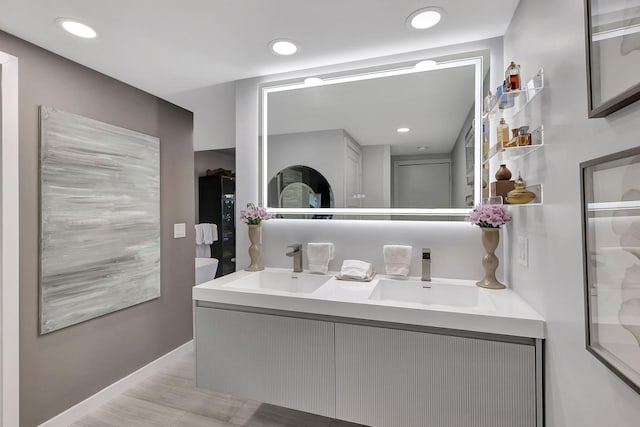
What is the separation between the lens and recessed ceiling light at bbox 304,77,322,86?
204 cm

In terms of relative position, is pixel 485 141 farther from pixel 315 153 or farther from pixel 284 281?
pixel 284 281

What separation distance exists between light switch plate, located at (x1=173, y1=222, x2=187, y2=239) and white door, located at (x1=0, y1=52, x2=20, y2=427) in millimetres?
1138

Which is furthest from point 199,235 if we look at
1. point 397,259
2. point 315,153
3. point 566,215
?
point 566,215

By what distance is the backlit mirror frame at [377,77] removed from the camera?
68.9 inches

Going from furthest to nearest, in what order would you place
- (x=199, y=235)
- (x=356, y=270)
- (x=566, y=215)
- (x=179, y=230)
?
(x=199, y=235) → (x=179, y=230) → (x=356, y=270) → (x=566, y=215)

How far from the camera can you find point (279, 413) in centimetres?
196

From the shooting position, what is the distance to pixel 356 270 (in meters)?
1.79

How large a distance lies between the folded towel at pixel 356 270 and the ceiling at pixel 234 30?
4.26ft

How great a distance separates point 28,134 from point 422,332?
7.78 feet

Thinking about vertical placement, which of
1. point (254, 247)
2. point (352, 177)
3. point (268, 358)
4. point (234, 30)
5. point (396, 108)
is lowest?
point (268, 358)

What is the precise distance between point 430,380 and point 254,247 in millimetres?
1331

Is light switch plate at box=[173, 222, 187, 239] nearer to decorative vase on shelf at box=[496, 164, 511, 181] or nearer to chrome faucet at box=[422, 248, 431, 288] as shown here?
chrome faucet at box=[422, 248, 431, 288]

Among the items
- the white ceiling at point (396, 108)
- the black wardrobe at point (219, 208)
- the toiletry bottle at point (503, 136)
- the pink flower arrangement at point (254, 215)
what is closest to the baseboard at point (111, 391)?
the pink flower arrangement at point (254, 215)

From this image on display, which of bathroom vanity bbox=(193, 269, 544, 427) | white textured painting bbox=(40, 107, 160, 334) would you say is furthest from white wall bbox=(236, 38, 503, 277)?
white textured painting bbox=(40, 107, 160, 334)
